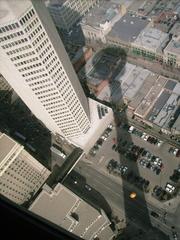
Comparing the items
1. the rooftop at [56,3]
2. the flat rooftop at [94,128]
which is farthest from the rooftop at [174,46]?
the rooftop at [56,3]

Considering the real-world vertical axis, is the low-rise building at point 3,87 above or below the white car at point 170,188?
above

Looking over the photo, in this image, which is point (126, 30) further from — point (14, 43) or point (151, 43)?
point (14, 43)

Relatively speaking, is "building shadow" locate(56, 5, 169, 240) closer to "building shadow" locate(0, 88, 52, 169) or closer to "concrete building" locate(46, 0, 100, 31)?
"building shadow" locate(0, 88, 52, 169)

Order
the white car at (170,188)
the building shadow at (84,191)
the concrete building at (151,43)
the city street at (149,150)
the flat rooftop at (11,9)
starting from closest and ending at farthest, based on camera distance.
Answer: the flat rooftop at (11,9) → the white car at (170,188) → the building shadow at (84,191) → the city street at (149,150) → the concrete building at (151,43)

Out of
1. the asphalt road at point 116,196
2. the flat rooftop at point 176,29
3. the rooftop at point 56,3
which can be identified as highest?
the flat rooftop at point 176,29

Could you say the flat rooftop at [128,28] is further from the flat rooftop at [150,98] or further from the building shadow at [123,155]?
the flat rooftop at [150,98]

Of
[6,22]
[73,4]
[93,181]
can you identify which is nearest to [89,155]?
[93,181]
